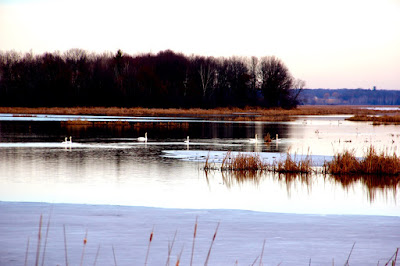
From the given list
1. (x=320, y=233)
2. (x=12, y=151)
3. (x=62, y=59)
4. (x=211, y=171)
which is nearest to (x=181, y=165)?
(x=211, y=171)

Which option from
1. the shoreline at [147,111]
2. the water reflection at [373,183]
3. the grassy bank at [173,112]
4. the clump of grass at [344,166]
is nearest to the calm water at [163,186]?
the water reflection at [373,183]

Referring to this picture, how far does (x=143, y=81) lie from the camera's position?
76188 mm

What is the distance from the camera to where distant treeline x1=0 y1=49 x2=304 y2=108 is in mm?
72125

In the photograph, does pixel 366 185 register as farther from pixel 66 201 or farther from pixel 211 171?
pixel 66 201

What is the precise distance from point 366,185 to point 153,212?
684 cm

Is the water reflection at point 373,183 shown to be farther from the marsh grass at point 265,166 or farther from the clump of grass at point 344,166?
the marsh grass at point 265,166

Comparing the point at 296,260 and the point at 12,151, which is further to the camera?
the point at 12,151

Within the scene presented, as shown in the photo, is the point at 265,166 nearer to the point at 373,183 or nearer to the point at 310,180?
the point at 310,180

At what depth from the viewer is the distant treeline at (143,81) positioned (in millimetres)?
72125

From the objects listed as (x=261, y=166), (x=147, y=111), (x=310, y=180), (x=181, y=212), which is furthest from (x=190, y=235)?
(x=147, y=111)

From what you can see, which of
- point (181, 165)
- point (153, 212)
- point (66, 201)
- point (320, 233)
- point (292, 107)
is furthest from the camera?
point (292, 107)

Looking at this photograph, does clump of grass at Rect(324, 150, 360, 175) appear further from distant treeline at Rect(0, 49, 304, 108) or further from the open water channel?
distant treeline at Rect(0, 49, 304, 108)

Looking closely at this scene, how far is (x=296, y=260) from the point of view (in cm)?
593

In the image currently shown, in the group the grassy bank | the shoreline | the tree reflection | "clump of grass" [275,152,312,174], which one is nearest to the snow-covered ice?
the tree reflection
